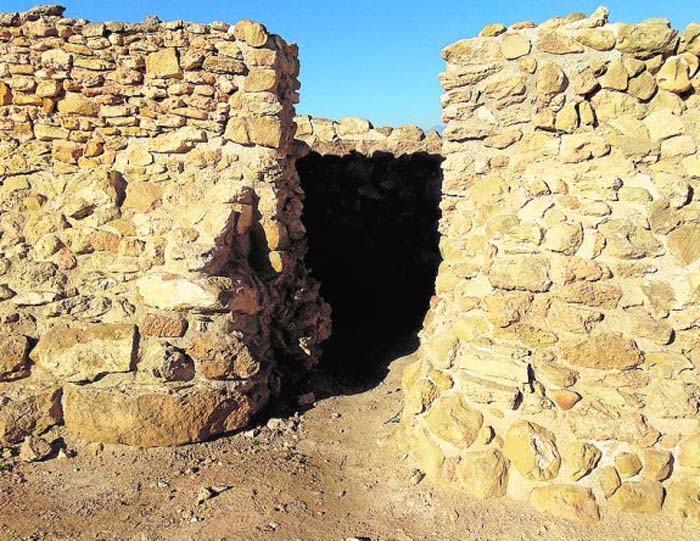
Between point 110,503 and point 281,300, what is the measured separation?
2.09 m

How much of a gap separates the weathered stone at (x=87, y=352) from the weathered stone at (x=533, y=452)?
8.59 feet

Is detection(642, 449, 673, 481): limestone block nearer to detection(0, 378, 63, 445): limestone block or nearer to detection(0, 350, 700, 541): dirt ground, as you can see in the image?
detection(0, 350, 700, 541): dirt ground

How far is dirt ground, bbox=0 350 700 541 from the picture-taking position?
3164 mm

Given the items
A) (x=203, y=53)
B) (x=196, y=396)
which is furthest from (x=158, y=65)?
(x=196, y=396)

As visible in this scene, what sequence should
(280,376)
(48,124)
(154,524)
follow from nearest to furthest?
(154,524) < (48,124) < (280,376)

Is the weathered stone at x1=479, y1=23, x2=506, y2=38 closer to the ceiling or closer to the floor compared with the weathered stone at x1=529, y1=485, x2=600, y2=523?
closer to the ceiling

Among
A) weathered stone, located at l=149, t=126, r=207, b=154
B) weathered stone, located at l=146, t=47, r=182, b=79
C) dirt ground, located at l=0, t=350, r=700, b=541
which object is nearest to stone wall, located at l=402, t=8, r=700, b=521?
dirt ground, located at l=0, t=350, r=700, b=541

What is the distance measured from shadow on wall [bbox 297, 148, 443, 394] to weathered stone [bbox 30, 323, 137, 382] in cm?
432

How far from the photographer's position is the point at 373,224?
8.52m

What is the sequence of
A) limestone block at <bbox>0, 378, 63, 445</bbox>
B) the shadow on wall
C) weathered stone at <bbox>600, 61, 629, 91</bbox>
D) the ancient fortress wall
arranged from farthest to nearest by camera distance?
the ancient fortress wall
the shadow on wall
limestone block at <bbox>0, 378, 63, 445</bbox>
weathered stone at <bbox>600, 61, 629, 91</bbox>

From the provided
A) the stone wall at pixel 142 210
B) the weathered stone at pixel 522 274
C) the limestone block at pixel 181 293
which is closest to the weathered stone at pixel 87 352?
the stone wall at pixel 142 210

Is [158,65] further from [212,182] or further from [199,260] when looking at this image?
[199,260]

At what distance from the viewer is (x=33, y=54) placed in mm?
4457

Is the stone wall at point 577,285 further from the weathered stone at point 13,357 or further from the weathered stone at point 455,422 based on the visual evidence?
the weathered stone at point 13,357
